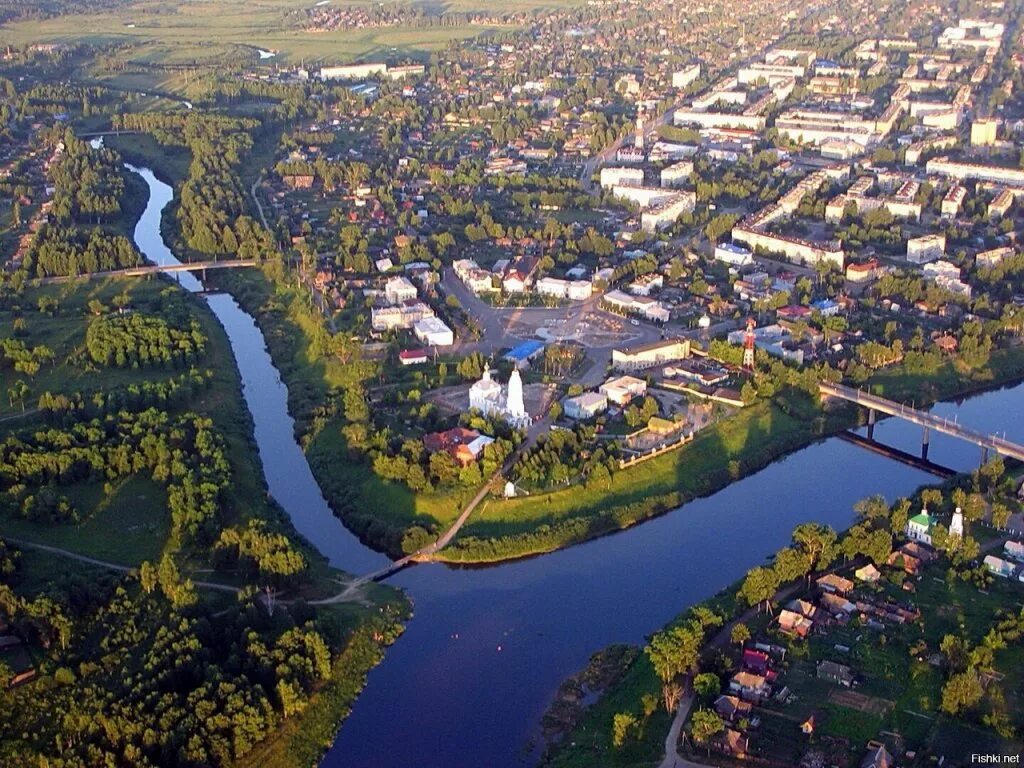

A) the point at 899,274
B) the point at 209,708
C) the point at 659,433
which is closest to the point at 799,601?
the point at 659,433

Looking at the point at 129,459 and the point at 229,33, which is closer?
the point at 129,459

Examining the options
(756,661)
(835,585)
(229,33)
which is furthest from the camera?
(229,33)

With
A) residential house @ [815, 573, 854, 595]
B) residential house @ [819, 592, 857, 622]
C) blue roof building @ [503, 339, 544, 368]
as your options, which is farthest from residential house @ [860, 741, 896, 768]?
blue roof building @ [503, 339, 544, 368]

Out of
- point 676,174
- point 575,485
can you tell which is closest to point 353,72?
point 676,174

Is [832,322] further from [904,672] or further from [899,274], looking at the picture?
[904,672]

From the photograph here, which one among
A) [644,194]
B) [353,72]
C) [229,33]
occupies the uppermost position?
[229,33]

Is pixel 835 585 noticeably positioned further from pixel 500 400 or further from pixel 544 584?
pixel 500 400
